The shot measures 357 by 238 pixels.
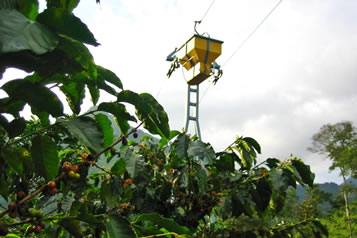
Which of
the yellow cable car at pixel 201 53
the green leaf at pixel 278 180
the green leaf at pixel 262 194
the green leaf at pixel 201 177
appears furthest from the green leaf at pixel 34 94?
the yellow cable car at pixel 201 53

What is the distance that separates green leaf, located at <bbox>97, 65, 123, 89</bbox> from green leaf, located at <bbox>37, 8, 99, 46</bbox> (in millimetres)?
235

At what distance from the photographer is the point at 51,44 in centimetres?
59

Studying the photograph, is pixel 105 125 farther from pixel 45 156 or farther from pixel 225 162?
pixel 225 162

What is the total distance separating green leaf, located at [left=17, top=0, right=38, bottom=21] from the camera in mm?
725

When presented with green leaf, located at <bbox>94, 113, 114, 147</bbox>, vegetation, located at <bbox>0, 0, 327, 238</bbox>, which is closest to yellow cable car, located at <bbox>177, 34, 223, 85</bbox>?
vegetation, located at <bbox>0, 0, 327, 238</bbox>

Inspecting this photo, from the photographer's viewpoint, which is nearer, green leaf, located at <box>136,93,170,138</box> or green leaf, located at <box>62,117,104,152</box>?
green leaf, located at <box>62,117,104,152</box>

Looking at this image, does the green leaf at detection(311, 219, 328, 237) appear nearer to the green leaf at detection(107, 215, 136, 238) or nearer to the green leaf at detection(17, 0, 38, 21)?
the green leaf at detection(107, 215, 136, 238)

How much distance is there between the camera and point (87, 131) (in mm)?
885

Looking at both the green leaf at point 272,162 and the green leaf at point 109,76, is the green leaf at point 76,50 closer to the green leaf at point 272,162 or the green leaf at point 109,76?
the green leaf at point 109,76

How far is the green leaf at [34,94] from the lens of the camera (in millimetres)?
784

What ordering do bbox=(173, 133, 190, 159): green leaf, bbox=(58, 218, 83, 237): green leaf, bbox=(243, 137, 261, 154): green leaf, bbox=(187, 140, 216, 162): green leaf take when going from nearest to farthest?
bbox=(58, 218, 83, 237): green leaf, bbox=(187, 140, 216, 162): green leaf, bbox=(173, 133, 190, 159): green leaf, bbox=(243, 137, 261, 154): green leaf

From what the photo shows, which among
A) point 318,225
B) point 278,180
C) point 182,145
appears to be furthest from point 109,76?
point 318,225

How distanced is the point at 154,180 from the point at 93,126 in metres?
1.77

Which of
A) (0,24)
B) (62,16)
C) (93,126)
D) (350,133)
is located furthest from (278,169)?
(350,133)
